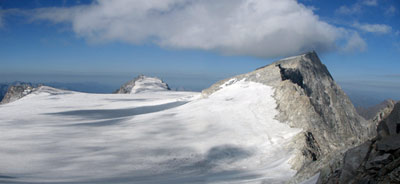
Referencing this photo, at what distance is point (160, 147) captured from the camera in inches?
1245

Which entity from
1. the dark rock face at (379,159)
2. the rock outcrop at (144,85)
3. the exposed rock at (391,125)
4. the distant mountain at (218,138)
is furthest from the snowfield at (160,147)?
the rock outcrop at (144,85)

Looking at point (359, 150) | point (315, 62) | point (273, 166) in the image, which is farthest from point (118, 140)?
point (315, 62)

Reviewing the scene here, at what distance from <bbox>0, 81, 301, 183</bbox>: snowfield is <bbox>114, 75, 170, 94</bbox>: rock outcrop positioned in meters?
70.5

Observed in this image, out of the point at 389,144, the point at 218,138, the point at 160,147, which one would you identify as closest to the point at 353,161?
the point at 389,144

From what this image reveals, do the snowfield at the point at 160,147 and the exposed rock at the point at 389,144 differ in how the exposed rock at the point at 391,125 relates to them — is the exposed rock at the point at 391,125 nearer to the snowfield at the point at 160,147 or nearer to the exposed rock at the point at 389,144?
the exposed rock at the point at 389,144

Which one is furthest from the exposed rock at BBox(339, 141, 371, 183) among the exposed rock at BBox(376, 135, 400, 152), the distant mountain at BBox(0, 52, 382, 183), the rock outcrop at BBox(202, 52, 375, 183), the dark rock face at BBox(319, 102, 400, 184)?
the rock outcrop at BBox(202, 52, 375, 183)

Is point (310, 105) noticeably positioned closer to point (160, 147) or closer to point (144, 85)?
point (160, 147)

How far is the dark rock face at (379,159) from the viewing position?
8.13 meters

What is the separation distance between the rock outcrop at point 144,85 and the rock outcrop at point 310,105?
6048 cm

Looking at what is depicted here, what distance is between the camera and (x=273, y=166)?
26844 mm

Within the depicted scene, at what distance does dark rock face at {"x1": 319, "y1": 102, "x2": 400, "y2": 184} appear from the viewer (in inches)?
320

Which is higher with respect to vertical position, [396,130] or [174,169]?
[396,130]

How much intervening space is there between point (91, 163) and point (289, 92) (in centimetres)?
2876

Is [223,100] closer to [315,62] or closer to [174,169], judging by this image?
[315,62]
